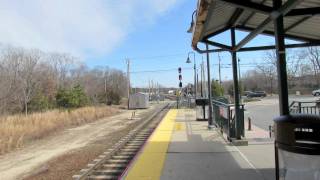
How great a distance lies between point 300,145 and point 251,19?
8.41 m

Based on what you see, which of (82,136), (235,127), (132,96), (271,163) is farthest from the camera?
(132,96)

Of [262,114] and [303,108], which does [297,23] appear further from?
[262,114]

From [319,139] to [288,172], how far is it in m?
0.56

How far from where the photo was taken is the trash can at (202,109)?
88.7 ft

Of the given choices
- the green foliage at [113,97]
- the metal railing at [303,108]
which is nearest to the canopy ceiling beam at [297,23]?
the metal railing at [303,108]

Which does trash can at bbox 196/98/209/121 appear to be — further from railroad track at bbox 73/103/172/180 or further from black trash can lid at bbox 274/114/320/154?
black trash can lid at bbox 274/114/320/154

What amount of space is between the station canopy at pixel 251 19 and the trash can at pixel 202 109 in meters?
13.1

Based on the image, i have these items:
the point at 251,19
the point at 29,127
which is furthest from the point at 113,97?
the point at 251,19

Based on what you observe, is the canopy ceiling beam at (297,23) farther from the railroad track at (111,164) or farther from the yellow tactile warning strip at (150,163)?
the railroad track at (111,164)

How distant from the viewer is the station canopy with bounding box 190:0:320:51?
731cm

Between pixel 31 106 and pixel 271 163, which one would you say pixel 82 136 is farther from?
pixel 31 106

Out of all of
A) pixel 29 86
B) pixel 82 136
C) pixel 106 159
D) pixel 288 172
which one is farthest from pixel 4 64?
pixel 288 172

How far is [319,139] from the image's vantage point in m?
4.07

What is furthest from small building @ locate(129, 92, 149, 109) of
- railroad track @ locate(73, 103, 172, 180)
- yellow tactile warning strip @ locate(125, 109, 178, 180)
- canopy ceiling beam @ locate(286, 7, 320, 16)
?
canopy ceiling beam @ locate(286, 7, 320, 16)
